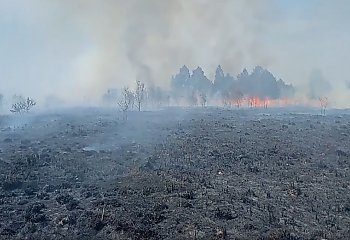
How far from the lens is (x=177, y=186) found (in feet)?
106

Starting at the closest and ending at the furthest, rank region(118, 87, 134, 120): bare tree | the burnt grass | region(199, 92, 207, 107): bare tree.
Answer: the burnt grass, region(118, 87, 134, 120): bare tree, region(199, 92, 207, 107): bare tree

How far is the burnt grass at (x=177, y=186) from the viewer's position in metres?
25.0

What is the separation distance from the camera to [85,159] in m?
42.8

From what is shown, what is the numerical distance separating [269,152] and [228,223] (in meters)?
22.1

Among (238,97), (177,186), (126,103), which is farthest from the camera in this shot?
(238,97)

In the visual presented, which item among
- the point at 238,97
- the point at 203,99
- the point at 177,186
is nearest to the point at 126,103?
the point at 203,99

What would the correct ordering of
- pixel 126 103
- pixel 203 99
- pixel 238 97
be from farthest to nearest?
1. pixel 203 99
2. pixel 238 97
3. pixel 126 103

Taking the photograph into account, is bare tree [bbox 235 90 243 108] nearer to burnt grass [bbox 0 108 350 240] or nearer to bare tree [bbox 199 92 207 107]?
bare tree [bbox 199 92 207 107]

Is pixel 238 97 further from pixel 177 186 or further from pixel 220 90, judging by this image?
pixel 177 186

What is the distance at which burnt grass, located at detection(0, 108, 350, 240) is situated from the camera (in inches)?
983

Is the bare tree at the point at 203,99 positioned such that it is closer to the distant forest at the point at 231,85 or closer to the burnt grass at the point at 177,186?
the distant forest at the point at 231,85

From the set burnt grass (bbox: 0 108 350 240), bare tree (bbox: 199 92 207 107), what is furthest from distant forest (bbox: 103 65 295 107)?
burnt grass (bbox: 0 108 350 240)

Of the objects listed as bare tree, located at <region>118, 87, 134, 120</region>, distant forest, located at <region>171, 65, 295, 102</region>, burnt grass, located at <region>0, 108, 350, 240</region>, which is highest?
distant forest, located at <region>171, 65, 295, 102</region>

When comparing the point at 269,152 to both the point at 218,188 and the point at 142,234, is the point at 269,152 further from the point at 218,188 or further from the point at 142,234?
the point at 142,234
